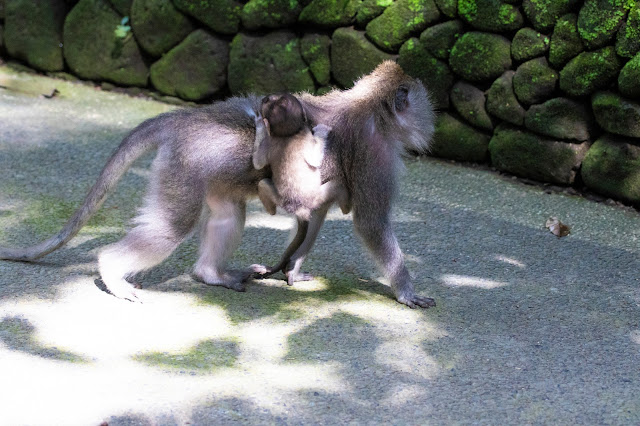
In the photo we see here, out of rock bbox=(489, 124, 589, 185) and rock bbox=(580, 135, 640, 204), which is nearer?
rock bbox=(580, 135, 640, 204)

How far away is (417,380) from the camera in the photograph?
3.81 meters

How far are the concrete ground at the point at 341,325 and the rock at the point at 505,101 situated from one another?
2.03 ft

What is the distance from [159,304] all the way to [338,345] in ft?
3.58

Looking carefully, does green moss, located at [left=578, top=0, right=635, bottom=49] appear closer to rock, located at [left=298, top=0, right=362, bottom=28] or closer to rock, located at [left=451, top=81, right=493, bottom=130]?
rock, located at [left=451, top=81, right=493, bottom=130]

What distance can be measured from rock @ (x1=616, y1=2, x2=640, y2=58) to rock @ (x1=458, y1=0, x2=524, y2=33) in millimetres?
840

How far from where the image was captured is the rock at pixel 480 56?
6.49 metres

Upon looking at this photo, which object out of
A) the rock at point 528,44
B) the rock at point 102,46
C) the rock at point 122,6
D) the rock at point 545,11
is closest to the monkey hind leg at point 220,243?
the rock at point 528,44

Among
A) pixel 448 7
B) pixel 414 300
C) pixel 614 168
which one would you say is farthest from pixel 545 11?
pixel 414 300

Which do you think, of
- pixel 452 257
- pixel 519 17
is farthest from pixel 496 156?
pixel 452 257

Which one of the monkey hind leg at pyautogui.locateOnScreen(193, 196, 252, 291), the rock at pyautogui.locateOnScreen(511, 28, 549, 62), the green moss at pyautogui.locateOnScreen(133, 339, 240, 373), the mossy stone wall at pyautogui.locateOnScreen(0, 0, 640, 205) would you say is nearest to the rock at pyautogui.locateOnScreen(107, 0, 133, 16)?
the mossy stone wall at pyautogui.locateOnScreen(0, 0, 640, 205)

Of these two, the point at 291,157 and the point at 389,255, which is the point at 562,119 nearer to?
the point at 389,255

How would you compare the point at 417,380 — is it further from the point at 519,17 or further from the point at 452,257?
the point at 519,17

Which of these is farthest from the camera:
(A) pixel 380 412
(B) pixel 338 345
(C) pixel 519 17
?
(C) pixel 519 17

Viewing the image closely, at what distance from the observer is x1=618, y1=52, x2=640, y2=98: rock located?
5.77m
